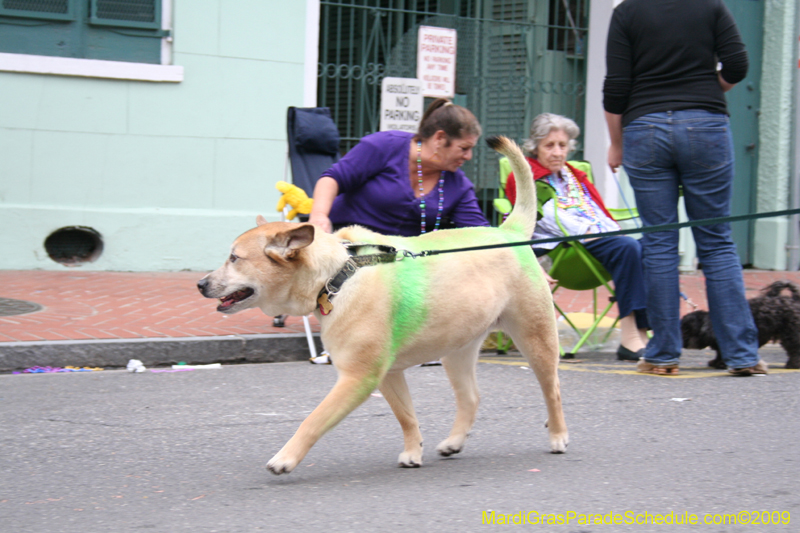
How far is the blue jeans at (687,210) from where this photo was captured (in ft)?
16.7

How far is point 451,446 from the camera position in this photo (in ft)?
12.0

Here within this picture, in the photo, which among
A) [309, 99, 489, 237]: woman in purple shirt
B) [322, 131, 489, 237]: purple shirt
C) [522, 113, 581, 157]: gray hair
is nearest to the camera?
[309, 99, 489, 237]: woman in purple shirt

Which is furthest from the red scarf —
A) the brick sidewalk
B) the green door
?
the green door

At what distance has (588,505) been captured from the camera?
2994 mm

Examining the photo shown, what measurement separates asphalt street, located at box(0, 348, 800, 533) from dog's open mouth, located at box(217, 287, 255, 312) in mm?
679

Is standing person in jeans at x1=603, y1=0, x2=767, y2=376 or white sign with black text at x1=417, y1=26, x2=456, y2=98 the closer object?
standing person in jeans at x1=603, y1=0, x2=767, y2=376

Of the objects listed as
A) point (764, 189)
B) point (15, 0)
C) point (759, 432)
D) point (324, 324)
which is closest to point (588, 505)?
point (324, 324)

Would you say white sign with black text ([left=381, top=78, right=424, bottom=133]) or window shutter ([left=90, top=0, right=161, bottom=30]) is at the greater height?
window shutter ([left=90, top=0, right=161, bottom=30])

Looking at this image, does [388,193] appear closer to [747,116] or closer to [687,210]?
[687,210]

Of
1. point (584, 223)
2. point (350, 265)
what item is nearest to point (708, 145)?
point (584, 223)

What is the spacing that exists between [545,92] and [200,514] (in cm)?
849

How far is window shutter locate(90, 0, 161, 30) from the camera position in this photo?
332 inches

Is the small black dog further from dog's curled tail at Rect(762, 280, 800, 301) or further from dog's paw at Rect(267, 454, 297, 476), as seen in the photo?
dog's paw at Rect(267, 454, 297, 476)

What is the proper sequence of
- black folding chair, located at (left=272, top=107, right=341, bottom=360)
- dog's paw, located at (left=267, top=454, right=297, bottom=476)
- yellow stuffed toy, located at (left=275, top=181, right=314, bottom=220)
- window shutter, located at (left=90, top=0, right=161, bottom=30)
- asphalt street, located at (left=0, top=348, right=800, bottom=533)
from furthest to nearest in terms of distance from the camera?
window shutter, located at (left=90, top=0, right=161, bottom=30) < black folding chair, located at (left=272, top=107, right=341, bottom=360) < yellow stuffed toy, located at (left=275, top=181, right=314, bottom=220) < dog's paw, located at (left=267, top=454, right=297, bottom=476) < asphalt street, located at (left=0, top=348, right=800, bottom=533)
